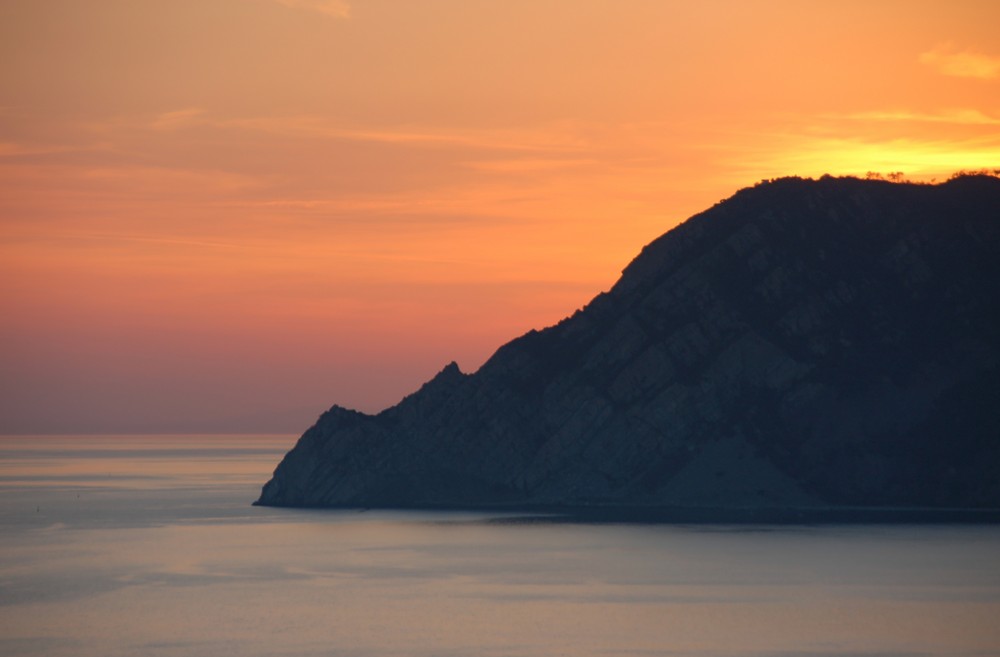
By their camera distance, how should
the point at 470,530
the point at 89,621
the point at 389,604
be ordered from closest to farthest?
the point at 89,621, the point at 389,604, the point at 470,530

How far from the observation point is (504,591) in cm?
13150

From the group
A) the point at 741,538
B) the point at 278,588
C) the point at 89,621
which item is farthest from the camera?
the point at 741,538

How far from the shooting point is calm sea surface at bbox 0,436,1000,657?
350 feet

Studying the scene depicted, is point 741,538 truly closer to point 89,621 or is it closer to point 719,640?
point 719,640

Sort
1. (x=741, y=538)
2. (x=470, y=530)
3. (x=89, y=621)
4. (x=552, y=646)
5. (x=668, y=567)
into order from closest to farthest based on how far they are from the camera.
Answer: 1. (x=552, y=646)
2. (x=89, y=621)
3. (x=668, y=567)
4. (x=741, y=538)
5. (x=470, y=530)

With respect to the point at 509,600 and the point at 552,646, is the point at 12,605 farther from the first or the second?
the point at 552,646

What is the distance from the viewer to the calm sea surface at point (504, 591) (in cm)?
10681

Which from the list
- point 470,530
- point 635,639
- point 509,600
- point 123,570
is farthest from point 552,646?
point 470,530

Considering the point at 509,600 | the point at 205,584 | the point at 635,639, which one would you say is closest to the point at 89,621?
the point at 205,584

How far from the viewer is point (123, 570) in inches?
5886

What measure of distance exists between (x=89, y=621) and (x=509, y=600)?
30.7m

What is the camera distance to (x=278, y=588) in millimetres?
134125

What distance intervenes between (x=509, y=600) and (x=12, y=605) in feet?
121

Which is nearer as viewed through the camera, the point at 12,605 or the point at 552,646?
the point at 552,646
